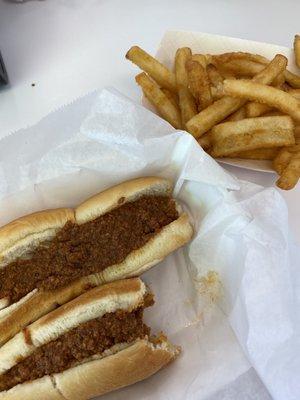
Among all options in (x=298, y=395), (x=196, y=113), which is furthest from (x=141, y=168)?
(x=298, y=395)

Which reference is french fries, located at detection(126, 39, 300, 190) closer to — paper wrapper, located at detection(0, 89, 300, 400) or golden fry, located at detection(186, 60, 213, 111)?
golden fry, located at detection(186, 60, 213, 111)

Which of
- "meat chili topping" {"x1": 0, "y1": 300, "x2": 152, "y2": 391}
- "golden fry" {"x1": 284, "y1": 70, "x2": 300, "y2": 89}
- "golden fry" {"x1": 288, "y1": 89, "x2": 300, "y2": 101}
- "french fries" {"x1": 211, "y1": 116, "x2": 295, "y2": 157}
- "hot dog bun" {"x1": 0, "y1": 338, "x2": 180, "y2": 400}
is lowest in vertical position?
"hot dog bun" {"x1": 0, "y1": 338, "x2": 180, "y2": 400}

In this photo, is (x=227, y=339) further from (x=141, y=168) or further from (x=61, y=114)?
(x=61, y=114)

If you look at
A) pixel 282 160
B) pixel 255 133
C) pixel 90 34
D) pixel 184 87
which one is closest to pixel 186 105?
pixel 184 87

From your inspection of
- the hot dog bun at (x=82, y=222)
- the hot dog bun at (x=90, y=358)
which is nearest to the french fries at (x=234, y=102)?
the hot dog bun at (x=82, y=222)

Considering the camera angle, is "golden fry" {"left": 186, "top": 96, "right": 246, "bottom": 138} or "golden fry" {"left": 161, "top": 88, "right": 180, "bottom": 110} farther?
"golden fry" {"left": 161, "top": 88, "right": 180, "bottom": 110}

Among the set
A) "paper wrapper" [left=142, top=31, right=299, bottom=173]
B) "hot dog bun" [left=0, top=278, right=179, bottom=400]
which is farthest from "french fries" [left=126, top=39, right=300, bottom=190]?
"hot dog bun" [left=0, top=278, right=179, bottom=400]

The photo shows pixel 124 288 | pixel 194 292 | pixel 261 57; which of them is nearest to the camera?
pixel 124 288
